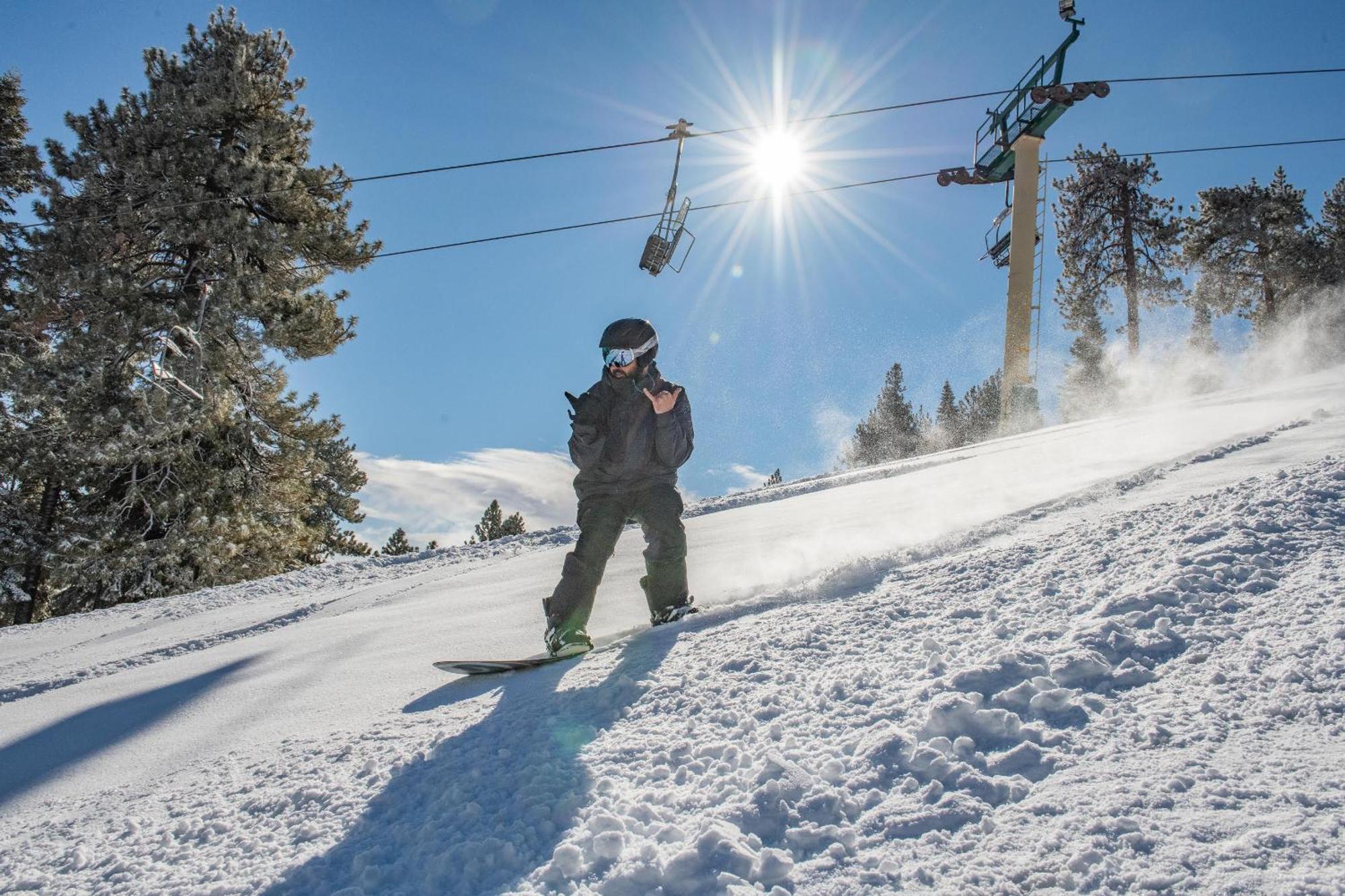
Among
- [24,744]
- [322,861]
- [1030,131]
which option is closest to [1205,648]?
[322,861]

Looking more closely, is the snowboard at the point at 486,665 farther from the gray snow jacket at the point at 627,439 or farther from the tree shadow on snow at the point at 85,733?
the tree shadow on snow at the point at 85,733

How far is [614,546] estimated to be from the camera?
335 cm

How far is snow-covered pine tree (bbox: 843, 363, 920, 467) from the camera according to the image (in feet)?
142

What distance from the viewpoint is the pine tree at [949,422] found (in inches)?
1845

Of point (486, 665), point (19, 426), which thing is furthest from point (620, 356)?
point (19, 426)

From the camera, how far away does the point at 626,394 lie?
3.48 m

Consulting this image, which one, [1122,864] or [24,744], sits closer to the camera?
[1122,864]

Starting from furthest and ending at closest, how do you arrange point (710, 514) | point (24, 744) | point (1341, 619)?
1. point (710, 514)
2. point (24, 744)
3. point (1341, 619)

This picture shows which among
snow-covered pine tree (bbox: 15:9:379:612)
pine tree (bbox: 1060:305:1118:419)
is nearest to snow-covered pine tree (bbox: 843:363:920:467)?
pine tree (bbox: 1060:305:1118:419)

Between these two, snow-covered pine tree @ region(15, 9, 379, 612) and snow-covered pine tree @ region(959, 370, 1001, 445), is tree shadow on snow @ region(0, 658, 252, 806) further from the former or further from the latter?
snow-covered pine tree @ region(959, 370, 1001, 445)

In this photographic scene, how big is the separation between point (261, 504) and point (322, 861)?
16020 millimetres

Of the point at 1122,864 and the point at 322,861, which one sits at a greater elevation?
the point at 1122,864

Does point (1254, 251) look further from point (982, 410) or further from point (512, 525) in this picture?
point (512, 525)

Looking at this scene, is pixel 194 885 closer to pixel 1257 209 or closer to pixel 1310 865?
pixel 1310 865
